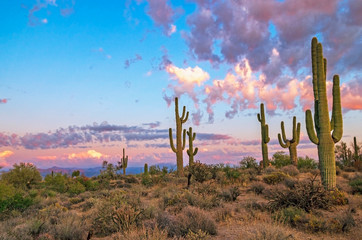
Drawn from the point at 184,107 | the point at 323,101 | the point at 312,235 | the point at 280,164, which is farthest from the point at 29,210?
the point at 280,164

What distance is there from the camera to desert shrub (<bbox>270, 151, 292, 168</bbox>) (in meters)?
30.8

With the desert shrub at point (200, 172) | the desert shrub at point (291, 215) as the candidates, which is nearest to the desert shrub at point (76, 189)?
the desert shrub at point (200, 172)

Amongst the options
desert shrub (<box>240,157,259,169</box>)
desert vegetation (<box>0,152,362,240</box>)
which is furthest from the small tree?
desert vegetation (<box>0,152,362,240</box>)

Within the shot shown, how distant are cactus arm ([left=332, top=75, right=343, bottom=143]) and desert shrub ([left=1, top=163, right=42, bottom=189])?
25.4 meters

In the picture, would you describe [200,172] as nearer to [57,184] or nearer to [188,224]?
[188,224]

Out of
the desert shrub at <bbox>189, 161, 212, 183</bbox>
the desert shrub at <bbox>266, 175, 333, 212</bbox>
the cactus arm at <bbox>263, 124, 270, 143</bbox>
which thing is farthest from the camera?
the cactus arm at <bbox>263, 124, 270, 143</bbox>

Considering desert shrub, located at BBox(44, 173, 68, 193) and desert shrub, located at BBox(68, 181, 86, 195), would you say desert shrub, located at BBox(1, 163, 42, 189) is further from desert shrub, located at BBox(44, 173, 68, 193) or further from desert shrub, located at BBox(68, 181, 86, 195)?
desert shrub, located at BBox(68, 181, 86, 195)

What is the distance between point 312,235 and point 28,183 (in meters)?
26.2

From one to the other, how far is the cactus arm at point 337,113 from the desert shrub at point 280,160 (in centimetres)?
1630

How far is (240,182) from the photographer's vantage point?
19984mm

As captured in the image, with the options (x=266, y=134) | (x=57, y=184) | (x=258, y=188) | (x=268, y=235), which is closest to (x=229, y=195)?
(x=258, y=188)

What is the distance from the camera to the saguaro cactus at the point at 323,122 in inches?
550

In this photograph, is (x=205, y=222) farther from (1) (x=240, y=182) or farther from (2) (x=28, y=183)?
(2) (x=28, y=183)

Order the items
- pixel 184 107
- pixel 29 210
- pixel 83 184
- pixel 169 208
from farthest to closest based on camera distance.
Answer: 1. pixel 184 107
2. pixel 83 184
3. pixel 29 210
4. pixel 169 208
